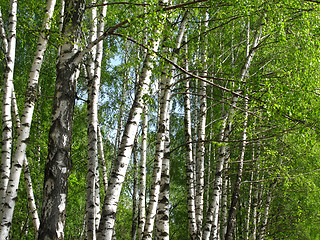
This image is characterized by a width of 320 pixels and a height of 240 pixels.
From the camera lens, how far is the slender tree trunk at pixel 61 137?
11.3ft

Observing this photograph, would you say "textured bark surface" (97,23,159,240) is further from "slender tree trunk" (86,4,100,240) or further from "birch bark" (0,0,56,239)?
"birch bark" (0,0,56,239)

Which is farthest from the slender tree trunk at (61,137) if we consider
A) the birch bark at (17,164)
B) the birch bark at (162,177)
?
the birch bark at (162,177)

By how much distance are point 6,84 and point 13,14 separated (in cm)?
139

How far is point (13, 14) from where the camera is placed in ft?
20.0

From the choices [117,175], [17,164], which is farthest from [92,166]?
[117,175]

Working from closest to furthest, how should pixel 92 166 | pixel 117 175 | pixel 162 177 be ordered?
pixel 117 175 → pixel 162 177 → pixel 92 166

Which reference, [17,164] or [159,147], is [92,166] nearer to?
[17,164]

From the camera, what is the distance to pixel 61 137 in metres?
3.76

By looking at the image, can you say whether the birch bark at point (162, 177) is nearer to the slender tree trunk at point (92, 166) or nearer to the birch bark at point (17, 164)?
the slender tree trunk at point (92, 166)

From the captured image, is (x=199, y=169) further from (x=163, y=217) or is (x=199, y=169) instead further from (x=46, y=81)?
(x=46, y=81)

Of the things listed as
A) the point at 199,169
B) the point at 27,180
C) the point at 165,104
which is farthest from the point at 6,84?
the point at 199,169

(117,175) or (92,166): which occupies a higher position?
(92,166)

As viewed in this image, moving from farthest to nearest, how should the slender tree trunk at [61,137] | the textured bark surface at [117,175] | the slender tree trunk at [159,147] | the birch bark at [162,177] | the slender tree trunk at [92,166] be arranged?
the slender tree trunk at [92,166]
the slender tree trunk at [159,147]
the birch bark at [162,177]
the textured bark surface at [117,175]
the slender tree trunk at [61,137]

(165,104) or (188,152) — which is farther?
(188,152)
